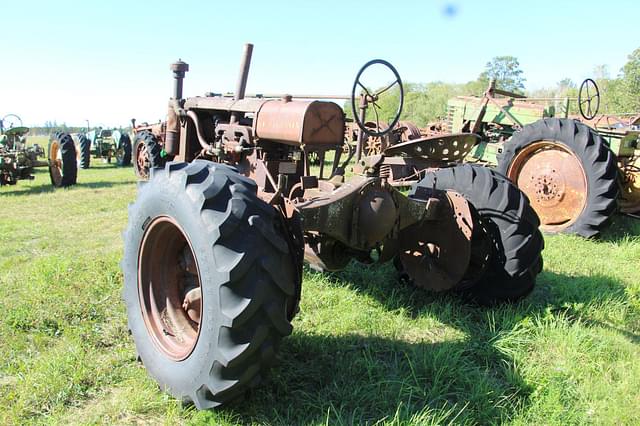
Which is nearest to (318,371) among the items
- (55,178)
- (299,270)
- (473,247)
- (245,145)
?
(299,270)

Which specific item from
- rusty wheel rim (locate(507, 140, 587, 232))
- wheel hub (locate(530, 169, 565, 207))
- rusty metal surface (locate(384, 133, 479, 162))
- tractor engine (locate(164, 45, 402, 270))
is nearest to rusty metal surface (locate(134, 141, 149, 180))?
tractor engine (locate(164, 45, 402, 270))

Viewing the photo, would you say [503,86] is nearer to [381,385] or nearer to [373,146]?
[373,146]

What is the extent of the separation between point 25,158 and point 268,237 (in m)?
11.6

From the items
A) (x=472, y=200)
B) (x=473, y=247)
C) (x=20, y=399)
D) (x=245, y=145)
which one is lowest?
(x=20, y=399)

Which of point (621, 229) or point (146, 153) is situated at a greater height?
point (146, 153)

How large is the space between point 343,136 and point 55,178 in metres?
10.5

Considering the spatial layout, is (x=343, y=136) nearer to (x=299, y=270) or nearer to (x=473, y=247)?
(x=473, y=247)

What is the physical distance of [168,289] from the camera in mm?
2934

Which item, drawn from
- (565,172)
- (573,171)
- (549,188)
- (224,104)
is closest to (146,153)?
(224,104)

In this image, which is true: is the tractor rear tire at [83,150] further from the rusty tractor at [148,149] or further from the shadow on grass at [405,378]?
the shadow on grass at [405,378]

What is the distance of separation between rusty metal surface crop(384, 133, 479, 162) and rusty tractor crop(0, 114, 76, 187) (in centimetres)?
990

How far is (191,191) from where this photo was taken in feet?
7.89

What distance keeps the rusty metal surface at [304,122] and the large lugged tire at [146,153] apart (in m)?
8.15

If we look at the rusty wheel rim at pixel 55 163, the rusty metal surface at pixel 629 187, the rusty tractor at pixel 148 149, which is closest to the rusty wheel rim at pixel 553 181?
the rusty metal surface at pixel 629 187
